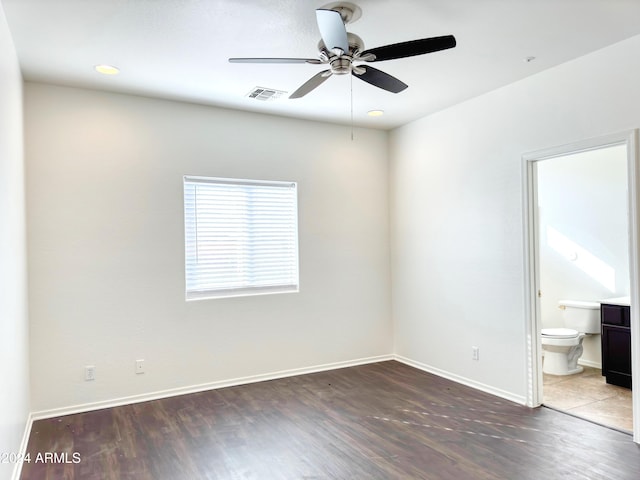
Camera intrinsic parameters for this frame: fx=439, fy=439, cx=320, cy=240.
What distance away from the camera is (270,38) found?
2.85 metres

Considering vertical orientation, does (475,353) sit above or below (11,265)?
below

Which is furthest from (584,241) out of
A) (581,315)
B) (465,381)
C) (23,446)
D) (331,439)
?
(23,446)

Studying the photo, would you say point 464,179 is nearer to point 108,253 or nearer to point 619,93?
point 619,93

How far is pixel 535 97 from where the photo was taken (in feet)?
11.6

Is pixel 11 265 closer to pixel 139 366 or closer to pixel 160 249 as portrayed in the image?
pixel 160 249

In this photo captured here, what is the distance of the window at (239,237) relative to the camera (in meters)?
4.22

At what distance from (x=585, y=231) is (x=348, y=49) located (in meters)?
3.88

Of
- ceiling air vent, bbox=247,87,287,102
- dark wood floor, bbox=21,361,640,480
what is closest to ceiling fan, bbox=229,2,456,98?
ceiling air vent, bbox=247,87,287,102

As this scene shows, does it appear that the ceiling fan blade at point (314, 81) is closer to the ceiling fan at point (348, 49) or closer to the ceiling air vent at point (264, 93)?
the ceiling fan at point (348, 49)

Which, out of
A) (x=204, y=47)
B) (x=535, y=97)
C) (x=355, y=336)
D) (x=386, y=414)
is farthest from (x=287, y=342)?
(x=535, y=97)

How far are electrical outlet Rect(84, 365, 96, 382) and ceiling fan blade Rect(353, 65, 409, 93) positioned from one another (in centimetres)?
315

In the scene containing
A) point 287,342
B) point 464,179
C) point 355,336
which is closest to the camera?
point 464,179

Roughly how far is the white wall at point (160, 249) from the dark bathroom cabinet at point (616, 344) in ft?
7.53

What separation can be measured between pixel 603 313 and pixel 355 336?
8.18ft
